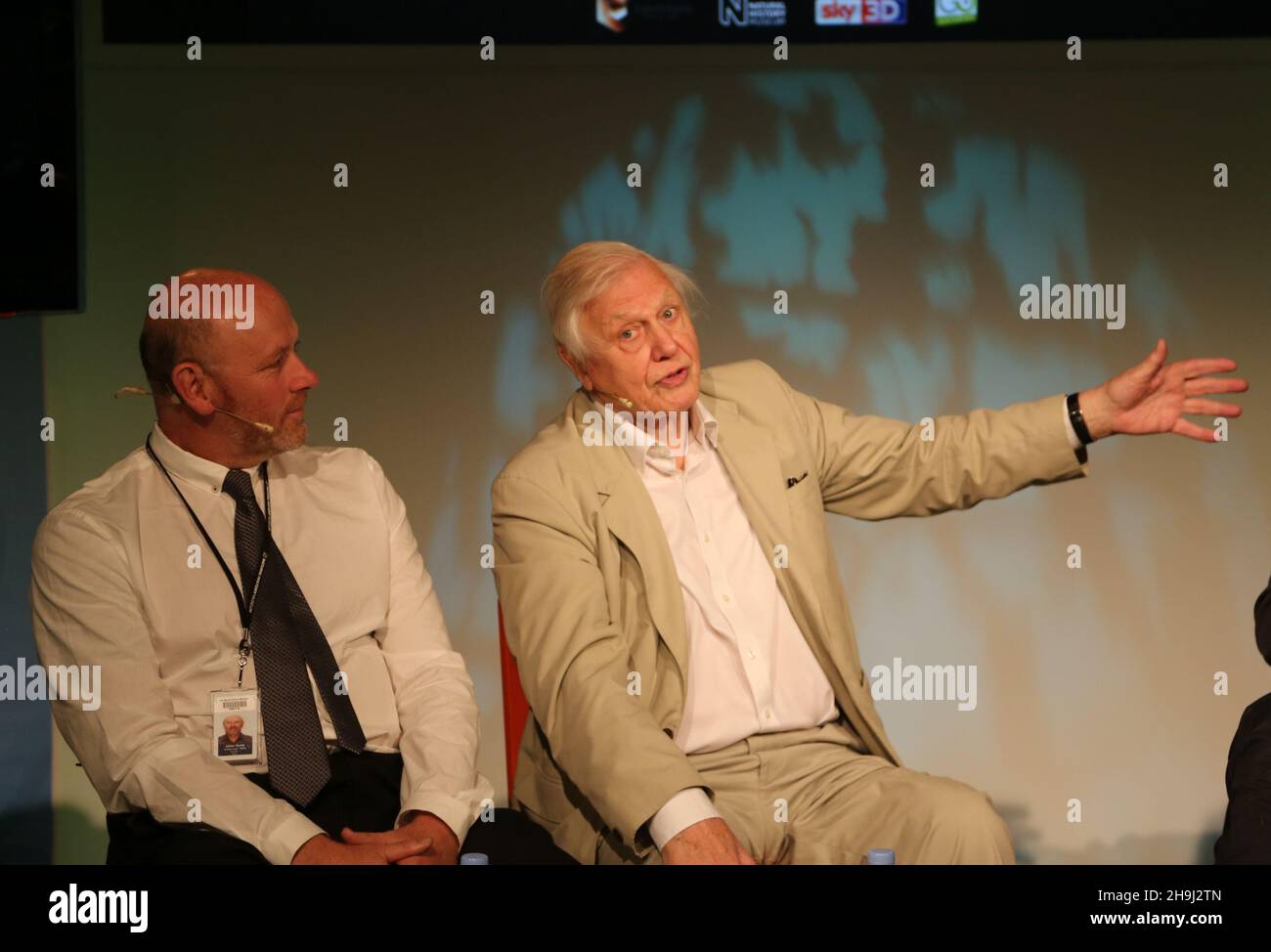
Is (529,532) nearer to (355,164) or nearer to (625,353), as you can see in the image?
(625,353)

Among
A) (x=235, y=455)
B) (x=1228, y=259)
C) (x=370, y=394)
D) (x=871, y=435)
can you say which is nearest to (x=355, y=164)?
(x=370, y=394)

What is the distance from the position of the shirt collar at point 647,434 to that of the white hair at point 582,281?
17 centimetres

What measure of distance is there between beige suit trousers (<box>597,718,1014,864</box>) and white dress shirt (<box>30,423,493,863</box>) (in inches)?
19.8

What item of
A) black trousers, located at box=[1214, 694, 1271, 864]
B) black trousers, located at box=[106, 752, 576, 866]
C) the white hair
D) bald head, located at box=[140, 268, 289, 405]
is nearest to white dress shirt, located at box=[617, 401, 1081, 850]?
the white hair

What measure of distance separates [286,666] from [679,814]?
869mm

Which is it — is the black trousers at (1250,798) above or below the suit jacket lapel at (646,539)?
below

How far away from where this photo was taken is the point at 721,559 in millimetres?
3648

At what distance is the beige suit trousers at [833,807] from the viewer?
11.1ft

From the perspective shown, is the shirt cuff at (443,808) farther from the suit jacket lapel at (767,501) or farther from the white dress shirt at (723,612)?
the suit jacket lapel at (767,501)

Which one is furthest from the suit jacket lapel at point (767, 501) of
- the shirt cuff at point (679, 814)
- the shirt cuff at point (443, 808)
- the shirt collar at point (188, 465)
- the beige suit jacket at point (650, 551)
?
the shirt collar at point (188, 465)

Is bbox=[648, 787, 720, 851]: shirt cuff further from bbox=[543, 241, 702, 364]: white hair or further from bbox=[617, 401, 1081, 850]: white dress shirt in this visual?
bbox=[543, 241, 702, 364]: white hair

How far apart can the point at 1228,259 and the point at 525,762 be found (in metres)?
2.16

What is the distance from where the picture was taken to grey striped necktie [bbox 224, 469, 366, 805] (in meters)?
3.42

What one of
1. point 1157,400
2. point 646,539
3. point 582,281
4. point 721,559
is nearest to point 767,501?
point 721,559
